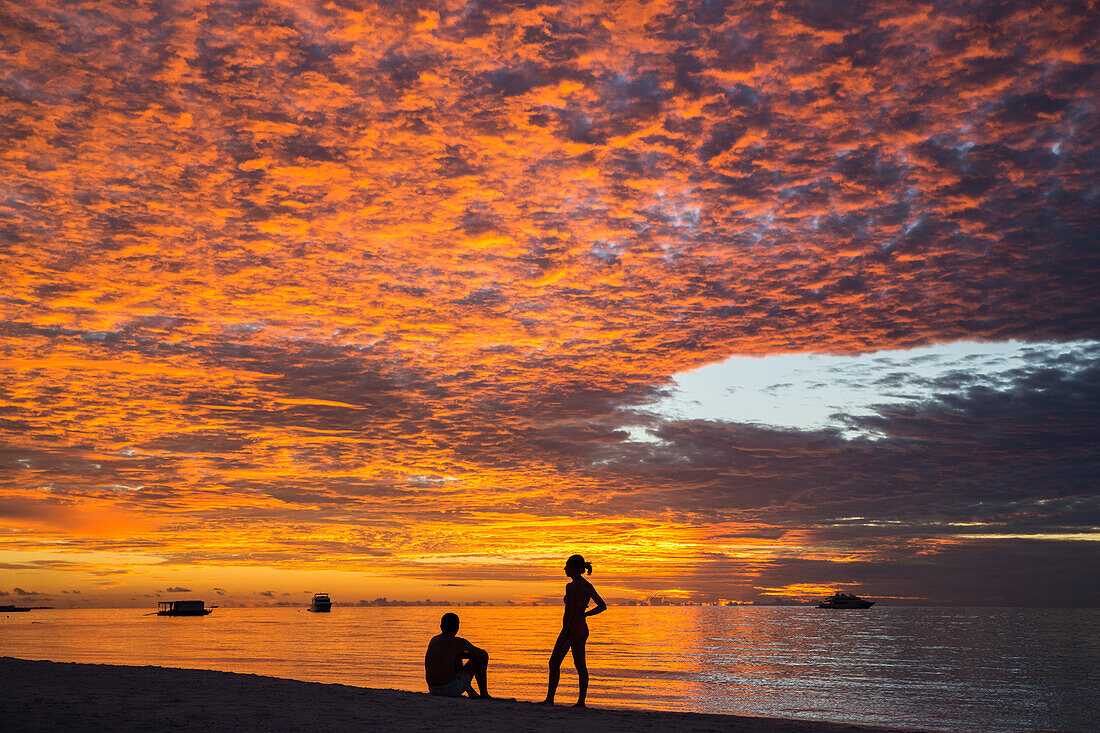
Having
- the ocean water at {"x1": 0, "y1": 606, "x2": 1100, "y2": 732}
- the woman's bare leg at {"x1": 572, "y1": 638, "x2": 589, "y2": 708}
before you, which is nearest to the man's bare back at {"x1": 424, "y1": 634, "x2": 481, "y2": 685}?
the woman's bare leg at {"x1": 572, "y1": 638, "x2": 589, "y2": 708}

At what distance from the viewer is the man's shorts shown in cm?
1380

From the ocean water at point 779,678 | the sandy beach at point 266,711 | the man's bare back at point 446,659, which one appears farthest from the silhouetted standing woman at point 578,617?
the ocean water at point 779,678

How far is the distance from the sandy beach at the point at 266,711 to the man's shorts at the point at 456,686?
11.4 inches

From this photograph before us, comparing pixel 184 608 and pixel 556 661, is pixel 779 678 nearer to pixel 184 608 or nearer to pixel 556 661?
pixel 556 661

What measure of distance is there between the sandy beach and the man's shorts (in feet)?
0.95

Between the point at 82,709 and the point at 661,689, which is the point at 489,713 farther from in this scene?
the point at 661,689

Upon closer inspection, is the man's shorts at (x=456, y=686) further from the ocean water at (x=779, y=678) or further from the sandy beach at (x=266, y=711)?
the ocean water at (x=779, y=678)

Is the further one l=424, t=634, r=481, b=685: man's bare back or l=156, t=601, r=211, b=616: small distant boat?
l=156, t=601, r=211, b=616: small distant boat

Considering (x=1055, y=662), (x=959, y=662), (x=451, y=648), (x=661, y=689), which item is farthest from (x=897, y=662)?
(x=451, y=648)

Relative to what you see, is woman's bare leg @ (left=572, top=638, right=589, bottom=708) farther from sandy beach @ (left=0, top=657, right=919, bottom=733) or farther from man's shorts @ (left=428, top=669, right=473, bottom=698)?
man's shorts @ (left=428, top=669, right=473, bottom=698)

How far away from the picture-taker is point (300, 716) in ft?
34.7

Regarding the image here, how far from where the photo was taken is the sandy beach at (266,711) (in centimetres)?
970

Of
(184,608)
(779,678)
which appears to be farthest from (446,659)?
(184,608)

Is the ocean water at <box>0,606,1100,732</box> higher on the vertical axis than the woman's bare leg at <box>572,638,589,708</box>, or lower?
lower
